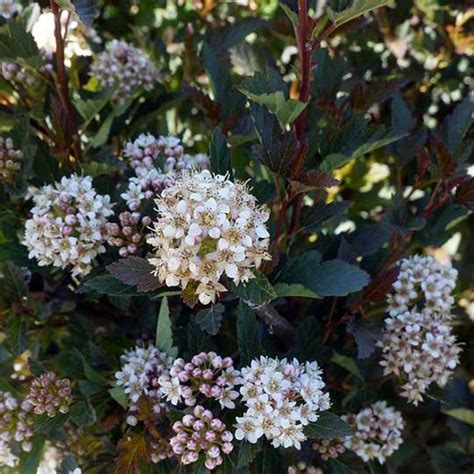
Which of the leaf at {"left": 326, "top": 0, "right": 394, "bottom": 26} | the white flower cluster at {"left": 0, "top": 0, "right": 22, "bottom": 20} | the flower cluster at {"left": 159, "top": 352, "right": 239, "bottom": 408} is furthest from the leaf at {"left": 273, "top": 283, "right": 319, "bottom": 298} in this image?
the white flower cluster at {"left": 0, "top": 0, "right": 22, "bottom": 20}

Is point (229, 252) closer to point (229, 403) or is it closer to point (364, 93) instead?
point (229, 403)

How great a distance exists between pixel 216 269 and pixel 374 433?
48cm

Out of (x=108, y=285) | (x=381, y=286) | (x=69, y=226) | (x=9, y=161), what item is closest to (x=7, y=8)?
(x=9, y=161)

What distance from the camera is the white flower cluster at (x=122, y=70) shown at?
146 centimetres

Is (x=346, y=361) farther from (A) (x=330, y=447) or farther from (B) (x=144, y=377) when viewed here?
(B) (x=144, y=377)

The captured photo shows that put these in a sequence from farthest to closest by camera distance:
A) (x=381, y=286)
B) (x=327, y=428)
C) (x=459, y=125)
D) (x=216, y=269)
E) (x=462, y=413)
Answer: (x=462, y=413)
(x=459, y=125)
(x=381, y=286)
(x=327, y=428)
(x=216, y=269)

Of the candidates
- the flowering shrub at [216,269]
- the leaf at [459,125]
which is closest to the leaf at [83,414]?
the flowering shrub at [216,269]

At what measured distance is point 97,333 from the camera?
137 cm

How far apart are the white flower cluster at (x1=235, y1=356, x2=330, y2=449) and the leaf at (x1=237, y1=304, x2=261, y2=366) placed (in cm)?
3

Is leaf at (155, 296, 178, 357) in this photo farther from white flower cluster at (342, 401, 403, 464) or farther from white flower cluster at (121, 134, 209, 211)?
white flower cluster at (342, 401, 403, 464)

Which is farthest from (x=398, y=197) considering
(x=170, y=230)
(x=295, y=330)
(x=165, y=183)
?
(x=170, y=230)

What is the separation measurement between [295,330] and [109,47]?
700 millimetres

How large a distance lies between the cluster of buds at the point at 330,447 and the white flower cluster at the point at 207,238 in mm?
365

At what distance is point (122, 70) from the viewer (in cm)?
146
